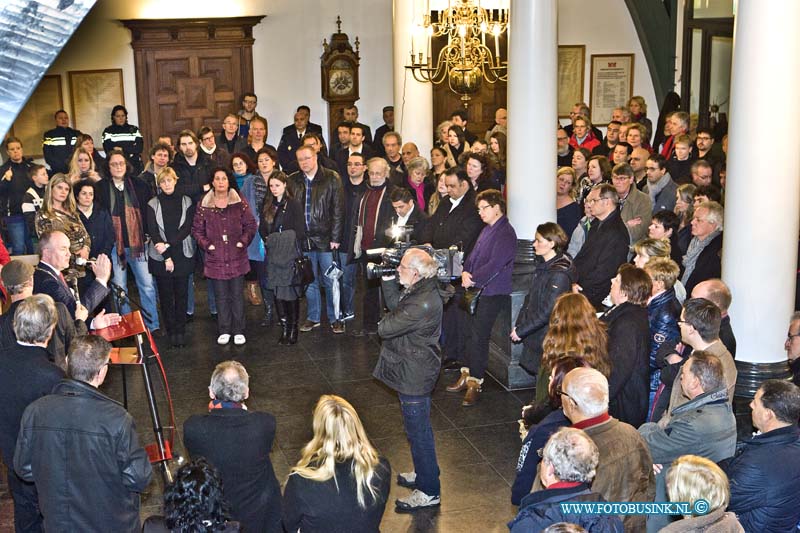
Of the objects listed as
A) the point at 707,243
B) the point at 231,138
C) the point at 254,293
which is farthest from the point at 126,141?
the point at 707,243

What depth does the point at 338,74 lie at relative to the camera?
14.1m

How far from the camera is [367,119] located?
14.5m

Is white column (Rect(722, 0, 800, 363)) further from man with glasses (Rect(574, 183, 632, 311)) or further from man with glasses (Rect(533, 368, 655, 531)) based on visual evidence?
man with glasses (Rect(533, 368, 655, 531))

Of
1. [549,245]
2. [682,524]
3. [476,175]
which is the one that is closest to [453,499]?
[549,245]

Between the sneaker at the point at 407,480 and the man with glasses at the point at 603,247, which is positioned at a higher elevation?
the man with glasses at the point at 603,247

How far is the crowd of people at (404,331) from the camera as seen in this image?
348 cm

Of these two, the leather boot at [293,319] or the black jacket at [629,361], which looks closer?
the black jacket at [629,361]

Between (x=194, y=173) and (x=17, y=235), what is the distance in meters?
2.98

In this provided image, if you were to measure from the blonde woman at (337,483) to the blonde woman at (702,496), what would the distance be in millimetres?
1059

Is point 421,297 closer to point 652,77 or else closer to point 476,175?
point 476,175

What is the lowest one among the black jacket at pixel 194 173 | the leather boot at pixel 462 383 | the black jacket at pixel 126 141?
the leather boot at pixel 462 383

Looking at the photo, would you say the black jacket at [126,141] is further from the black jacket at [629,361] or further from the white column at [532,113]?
the black jacket at [629,361]

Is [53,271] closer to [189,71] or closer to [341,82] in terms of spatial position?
[189,71]

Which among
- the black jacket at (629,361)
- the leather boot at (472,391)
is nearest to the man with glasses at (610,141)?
the leather boot at (472,391)
